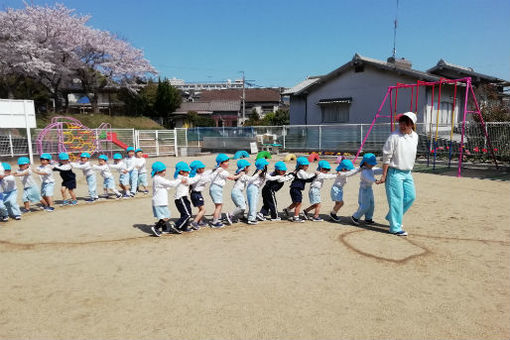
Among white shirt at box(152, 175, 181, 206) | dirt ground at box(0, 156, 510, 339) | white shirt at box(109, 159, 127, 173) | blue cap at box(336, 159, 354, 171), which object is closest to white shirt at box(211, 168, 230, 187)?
white shirt at box(152, 175, 181, 206)

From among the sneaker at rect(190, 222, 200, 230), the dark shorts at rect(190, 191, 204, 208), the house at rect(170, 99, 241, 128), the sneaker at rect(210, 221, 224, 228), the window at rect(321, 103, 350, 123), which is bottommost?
the sneaker at rect(210, 221, 224, 228)

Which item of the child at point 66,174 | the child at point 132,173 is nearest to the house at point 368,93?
the child at point 132,173

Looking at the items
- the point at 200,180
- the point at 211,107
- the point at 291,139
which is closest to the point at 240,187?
the point at 200,180

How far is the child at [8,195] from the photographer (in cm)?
665

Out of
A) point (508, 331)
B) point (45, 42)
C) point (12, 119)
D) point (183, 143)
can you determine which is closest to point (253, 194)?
point (508, 331)

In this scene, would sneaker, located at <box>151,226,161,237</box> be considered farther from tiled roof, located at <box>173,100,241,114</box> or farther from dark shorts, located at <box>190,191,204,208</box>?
tiled roof, located at <box>173,100,241,114</box>

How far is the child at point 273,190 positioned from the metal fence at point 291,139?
28.9 ft

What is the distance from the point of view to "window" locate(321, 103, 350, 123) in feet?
71.1

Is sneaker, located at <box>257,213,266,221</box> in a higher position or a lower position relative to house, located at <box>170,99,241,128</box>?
lower

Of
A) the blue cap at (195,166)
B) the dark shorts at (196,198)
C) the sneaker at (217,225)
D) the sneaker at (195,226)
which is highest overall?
the blue cap at (195,166)

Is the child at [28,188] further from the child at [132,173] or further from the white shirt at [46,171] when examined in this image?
the child at [132,173]

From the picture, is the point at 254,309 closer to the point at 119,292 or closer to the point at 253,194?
the point at 119,292

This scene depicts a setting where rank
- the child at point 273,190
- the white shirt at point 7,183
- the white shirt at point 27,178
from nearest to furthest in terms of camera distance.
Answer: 1. the child at point 273,190
2. the white shirt at point 7,183
3. the white shirt at point 27,178

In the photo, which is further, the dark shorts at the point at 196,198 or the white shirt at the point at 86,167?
the white shirt at the point at 86,167
